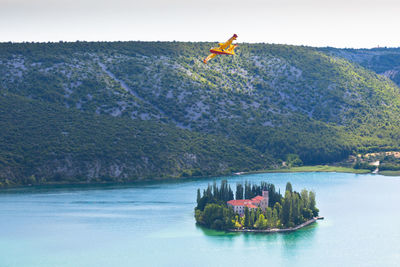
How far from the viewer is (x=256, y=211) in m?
108

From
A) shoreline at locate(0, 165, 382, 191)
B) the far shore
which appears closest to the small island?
shoreline at locate(0, 165, 382, 191)

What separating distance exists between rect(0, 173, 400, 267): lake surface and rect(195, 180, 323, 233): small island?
1.56 metres

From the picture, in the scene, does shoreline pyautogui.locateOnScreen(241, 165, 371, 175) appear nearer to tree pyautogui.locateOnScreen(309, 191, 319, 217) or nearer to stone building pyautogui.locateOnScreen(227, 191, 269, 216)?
tree pyautogui.locateOnScreen(309, 191, 319, 217)

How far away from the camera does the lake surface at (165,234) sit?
96688 mm

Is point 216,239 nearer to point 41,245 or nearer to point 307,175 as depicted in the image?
point 41,245

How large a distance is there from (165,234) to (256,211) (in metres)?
11.4

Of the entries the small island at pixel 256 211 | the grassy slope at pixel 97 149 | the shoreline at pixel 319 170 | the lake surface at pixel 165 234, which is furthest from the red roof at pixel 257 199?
the shoreline at pixel 319 170

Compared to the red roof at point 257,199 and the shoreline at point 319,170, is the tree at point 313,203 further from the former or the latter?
the shoreline at point 319,170

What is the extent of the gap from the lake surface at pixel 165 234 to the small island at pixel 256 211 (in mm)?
1559

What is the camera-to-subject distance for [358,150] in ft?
654

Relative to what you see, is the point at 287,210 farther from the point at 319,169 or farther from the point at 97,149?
the point at 319,169

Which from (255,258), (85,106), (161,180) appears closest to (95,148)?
(161,180)

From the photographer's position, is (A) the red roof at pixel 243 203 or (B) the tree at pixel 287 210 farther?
(A) the red roof at pixel 243 203

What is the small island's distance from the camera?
106 meters
